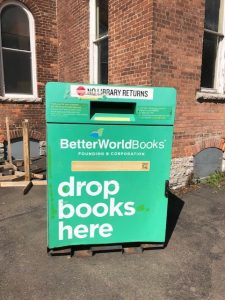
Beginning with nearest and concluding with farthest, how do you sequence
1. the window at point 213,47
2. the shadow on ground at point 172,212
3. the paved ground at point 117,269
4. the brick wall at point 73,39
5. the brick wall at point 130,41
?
the paved ground at point 117,269, the shadow on ground at point 172,212, the brick wall at point 130,41, the window at point 213,47, the brick wall at point 73,39

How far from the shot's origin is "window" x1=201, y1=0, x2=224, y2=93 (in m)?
5.29

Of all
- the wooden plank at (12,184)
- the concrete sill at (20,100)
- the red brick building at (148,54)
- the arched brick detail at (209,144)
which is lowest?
the wooden plank at (12,184)

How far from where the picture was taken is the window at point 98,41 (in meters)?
5.82

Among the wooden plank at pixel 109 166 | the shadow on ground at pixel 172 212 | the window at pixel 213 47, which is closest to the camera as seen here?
the wooden plank at pixel 109 166

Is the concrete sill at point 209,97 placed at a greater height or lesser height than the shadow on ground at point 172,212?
greater

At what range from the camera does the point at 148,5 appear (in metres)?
4.25

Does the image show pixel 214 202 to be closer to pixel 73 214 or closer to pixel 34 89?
pixel 73 214

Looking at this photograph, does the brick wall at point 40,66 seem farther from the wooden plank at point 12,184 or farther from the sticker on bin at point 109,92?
the sticker on bin at point 109,92

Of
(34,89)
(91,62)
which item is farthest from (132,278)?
(34,89)

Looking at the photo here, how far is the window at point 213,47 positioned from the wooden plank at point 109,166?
11.7 ft

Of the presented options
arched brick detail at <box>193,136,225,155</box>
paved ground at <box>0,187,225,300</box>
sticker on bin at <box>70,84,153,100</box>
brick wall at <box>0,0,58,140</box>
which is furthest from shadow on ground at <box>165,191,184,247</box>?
brick wall at <box>0,0,58,140</box>

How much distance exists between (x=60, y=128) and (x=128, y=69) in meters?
2.91

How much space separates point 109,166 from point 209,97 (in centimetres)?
349

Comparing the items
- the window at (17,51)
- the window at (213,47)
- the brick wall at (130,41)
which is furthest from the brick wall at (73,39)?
the window at (213,47)
